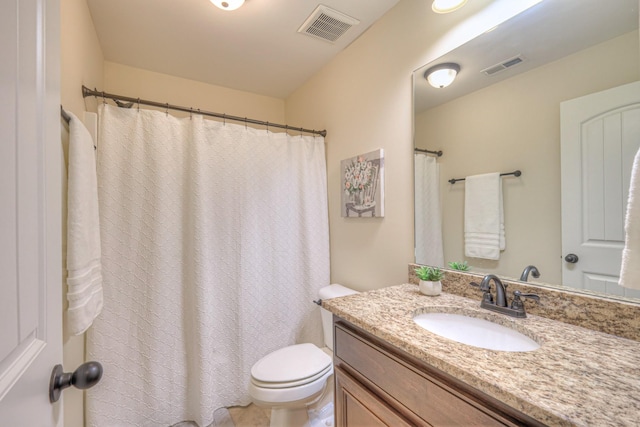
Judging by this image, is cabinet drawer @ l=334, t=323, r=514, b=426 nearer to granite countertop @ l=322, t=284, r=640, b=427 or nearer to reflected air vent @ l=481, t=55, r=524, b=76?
granite countertop @ l=322, t=284, r=640, b=427

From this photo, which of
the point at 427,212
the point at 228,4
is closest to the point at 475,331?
the point at 427,212

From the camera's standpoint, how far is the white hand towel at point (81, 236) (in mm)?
965

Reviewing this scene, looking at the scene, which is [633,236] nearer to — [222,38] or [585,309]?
[585,309]

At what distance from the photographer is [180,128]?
5.47 feet

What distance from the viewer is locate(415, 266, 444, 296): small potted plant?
47.1 inches

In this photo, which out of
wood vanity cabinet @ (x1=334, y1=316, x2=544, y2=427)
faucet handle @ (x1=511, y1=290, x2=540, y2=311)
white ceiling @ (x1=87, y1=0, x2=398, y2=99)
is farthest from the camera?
white ceiling @ (x1=87, y1=0, x2=398, y2=99)

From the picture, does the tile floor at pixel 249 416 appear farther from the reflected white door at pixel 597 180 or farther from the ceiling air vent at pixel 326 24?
the ceiling air vent at pixel 326 24

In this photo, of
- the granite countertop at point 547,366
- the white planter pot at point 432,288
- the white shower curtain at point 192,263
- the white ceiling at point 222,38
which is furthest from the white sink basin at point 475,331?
the white ceiling at point 222,38

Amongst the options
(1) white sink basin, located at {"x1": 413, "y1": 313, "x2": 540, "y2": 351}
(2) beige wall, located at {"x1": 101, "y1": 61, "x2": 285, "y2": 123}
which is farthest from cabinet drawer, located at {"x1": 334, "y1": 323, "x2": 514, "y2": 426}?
(2) beige wall, located at {"x1": 101, "y1": 61, "x2": 285, "y2": 123}

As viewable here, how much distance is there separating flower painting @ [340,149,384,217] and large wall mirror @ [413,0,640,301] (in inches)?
14.8

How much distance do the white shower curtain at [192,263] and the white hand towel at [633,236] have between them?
1.62m

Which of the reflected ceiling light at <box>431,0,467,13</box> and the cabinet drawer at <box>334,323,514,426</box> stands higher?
the reflected ceiling light at <box>431,0,467,13</box>

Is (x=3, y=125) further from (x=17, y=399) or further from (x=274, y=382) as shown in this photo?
(x=274, y=382)

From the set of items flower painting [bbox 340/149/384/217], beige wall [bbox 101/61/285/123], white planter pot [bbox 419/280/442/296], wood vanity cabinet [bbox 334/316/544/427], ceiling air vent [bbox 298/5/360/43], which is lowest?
wood vanity cabinet [bbox 334/316/544/427]
